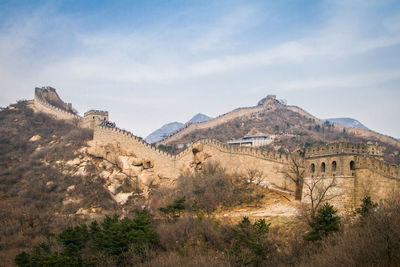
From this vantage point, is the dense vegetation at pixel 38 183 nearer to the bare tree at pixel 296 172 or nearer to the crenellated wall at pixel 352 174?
the bare tree at pixel 296 172

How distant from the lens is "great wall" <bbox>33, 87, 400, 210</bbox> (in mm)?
19703

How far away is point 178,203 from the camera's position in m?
25.6

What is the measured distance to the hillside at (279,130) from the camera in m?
64.7

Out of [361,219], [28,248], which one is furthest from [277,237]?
[28,248]

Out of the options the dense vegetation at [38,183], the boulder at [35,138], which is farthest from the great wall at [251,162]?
the boulder at [35,138]

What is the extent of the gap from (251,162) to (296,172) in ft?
15.2

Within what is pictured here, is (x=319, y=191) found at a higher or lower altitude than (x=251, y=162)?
lower

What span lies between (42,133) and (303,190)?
36.5 metres

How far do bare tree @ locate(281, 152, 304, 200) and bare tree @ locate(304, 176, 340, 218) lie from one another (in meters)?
2.15

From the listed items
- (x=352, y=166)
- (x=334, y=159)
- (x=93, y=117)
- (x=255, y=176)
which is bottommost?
(x=255, y=176)

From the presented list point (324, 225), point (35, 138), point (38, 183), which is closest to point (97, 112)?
point (35, 138)

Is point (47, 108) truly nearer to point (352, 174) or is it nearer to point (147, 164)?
point (147, 164)

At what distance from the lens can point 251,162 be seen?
95.0ft

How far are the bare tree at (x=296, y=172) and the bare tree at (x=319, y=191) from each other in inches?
84.6
